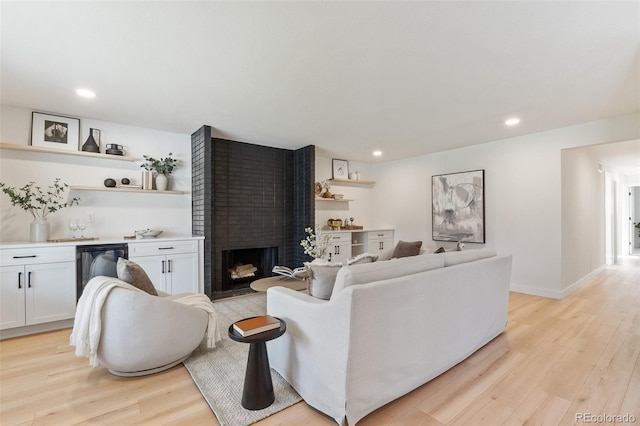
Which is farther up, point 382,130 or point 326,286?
point 382,130

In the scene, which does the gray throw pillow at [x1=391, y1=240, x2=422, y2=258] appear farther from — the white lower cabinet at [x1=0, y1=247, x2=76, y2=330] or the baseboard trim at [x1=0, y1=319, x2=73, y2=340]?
the baseboard trim at [x1=0, y1=319, x2=73, y2=340]

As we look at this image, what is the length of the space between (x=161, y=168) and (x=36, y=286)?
6.16ft

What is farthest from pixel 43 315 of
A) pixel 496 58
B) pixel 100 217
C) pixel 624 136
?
pixel 624 136

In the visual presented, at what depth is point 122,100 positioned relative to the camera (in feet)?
10.1

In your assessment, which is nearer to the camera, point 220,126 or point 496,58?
point 496,58

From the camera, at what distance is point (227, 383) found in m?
2.10

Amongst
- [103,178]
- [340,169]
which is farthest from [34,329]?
[340,169]

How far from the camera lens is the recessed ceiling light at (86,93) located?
2871 millimetres

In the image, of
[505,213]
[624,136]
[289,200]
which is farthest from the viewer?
[289,200]

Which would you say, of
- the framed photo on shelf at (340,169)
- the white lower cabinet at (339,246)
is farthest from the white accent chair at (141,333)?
the framed photo on shelf at (340,169)

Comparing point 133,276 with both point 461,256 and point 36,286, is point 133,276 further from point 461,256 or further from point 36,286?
point 461,256

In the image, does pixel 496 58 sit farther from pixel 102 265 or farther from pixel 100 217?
pixel 100 217

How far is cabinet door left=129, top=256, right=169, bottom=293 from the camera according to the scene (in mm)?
3615

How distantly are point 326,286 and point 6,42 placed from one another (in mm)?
2846
